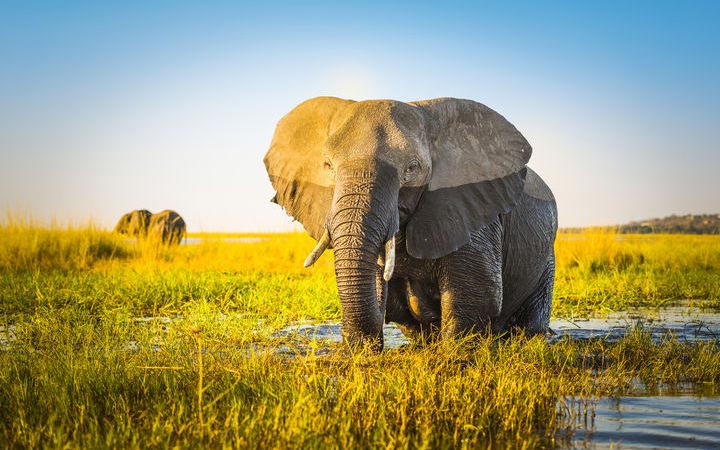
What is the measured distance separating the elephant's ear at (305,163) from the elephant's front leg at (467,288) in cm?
101

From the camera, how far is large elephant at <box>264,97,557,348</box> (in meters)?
5.07

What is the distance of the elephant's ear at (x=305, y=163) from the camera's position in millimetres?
5781

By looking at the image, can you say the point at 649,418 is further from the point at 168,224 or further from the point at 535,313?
the point at 168,224

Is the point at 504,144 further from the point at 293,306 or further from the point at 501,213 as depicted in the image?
the point at 293,306

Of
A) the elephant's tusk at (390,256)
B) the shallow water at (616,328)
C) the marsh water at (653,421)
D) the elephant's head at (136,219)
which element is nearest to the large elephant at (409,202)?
the elephant's tusk at (390,256)

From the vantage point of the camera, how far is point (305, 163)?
5906 millimetres

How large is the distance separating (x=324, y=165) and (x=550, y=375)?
212cm

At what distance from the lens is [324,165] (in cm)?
564

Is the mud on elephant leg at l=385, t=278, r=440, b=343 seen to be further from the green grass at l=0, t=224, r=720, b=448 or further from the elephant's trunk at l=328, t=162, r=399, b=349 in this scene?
the elephant's trunk at l=328, t=162, r=399, b=349

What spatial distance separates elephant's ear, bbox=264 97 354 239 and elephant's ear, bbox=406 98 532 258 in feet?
2.22

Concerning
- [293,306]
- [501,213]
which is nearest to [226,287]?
[293,306]

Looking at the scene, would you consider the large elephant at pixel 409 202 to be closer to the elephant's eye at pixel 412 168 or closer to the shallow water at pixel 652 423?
the elephant's eye at pixel 412 168

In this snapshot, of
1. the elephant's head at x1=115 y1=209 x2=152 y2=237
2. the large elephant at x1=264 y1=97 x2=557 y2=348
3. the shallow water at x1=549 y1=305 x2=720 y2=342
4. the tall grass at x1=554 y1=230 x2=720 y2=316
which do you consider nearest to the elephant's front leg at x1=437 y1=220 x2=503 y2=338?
the large elephant at x1=264 y1=97 x2=557 y2=348

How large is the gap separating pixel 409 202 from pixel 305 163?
91 centimetres
